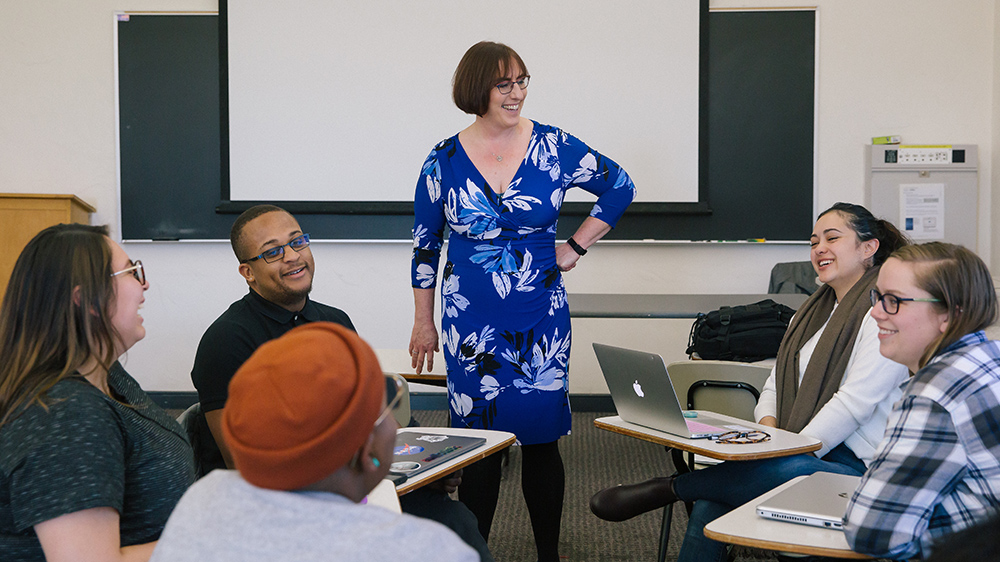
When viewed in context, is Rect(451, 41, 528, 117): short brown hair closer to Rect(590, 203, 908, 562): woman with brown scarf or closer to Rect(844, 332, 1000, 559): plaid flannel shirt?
Rect(590, 203, 908, 562): woman with brown scarf

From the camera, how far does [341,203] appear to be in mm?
4984

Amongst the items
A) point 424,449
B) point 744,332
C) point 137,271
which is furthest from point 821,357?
point 137,271

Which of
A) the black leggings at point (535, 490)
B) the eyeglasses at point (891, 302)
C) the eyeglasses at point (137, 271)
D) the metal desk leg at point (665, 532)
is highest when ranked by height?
the eyeglasses at point (137, 271)

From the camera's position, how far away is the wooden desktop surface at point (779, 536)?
1.30 meters

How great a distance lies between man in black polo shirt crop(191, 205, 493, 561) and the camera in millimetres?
1883

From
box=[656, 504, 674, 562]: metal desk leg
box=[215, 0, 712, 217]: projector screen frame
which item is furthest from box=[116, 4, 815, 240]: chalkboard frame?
A: box=[656, 504, 674, 562]: metal desk leg

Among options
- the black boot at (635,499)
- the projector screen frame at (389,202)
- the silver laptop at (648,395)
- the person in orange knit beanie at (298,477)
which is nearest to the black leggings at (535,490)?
the black boot at (635,499)

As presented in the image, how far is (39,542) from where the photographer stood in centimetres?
123

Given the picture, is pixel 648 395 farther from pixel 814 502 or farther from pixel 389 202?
pixel 389 202

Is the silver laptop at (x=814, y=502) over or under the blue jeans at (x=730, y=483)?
over

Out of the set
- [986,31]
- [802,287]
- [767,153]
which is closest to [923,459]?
[802,287]

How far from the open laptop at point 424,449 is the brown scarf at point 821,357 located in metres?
0.97

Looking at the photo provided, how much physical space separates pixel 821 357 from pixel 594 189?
2.81ft

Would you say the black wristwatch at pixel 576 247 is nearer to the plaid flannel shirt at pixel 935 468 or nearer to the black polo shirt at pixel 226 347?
the black polo shirt at pixel 226 347
